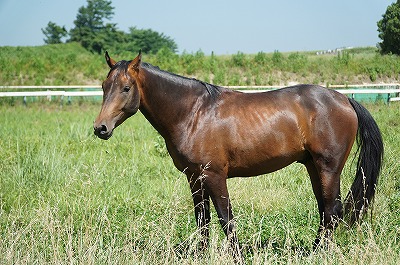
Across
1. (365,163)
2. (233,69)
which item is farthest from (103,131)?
(233,69)

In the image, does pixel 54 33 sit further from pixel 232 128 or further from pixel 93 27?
pixel 232 128

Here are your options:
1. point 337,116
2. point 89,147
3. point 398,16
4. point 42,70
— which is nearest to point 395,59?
point 398,16

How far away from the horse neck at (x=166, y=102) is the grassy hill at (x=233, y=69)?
1803cm

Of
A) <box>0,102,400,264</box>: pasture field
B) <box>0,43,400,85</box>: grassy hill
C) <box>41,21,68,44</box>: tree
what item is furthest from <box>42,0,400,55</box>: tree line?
<box>0,102,400,264</box>: pasture field

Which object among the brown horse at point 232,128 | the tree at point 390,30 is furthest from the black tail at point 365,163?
the tree at point 390,30

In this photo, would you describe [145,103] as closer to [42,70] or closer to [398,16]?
[42,70]

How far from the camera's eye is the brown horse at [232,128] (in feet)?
14.5

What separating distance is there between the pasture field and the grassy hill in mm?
13245

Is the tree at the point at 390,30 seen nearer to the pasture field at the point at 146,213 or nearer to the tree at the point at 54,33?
the pasture field at the point at 146,213

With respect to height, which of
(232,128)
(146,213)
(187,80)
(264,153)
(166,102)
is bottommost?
(146,213)

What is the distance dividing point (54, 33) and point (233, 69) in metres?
29.5

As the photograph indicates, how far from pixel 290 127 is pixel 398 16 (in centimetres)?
2387

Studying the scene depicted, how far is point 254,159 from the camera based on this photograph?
15.3 feet

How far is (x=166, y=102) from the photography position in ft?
15.1
